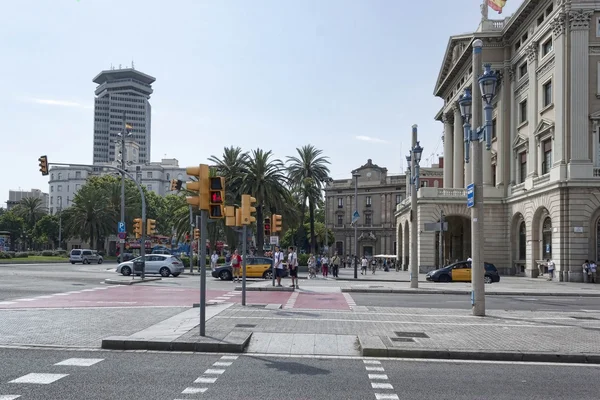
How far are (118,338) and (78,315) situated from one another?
17.3ft

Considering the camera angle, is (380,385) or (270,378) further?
(270,378)

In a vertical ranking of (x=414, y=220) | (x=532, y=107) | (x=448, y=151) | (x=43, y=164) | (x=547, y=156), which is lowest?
(x=414, y=220)

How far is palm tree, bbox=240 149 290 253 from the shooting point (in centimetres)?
5212

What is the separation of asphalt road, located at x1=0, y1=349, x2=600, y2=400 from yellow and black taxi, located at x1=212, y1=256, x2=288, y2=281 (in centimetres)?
2509

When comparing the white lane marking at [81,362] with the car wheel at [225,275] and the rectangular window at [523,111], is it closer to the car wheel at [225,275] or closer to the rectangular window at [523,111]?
the car wheel at [225,275]

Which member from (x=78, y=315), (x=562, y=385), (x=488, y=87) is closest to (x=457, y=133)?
(x=488, y=87)

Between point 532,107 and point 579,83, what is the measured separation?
5.90 meters

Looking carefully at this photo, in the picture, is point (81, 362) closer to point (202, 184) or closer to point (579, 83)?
→ point (202, 184)

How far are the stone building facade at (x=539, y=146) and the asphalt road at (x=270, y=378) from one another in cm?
3155

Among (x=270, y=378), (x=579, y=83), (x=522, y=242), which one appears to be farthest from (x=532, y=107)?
(x=270, y=378)

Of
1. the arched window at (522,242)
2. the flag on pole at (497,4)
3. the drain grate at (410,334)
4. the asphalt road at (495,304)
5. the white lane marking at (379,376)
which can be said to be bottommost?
the asphalt road at (495,304)

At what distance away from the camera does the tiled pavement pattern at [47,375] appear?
25.0ft

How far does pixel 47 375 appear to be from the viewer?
8391 mm

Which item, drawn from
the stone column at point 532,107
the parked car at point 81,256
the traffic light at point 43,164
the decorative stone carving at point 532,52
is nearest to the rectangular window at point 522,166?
the stone column at point 532,107
